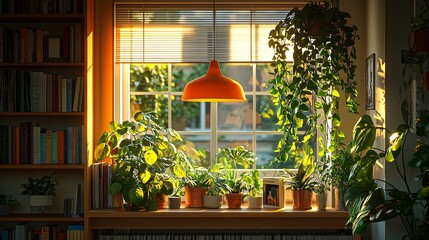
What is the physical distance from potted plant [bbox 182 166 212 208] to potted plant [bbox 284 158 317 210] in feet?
2.16

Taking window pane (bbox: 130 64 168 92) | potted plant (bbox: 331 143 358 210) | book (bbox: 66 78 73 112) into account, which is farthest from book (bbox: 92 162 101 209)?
window pane (bbox: 130 64 168 92)

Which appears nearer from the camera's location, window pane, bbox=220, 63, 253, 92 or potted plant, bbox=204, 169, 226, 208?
potted plant, bbox=204, 169, 226, 208

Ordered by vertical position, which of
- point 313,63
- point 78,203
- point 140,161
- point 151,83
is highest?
point 151,83

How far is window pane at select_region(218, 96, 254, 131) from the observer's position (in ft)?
41.7

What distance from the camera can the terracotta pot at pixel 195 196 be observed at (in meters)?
5.68

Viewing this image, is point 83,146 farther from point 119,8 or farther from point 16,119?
point 119,8

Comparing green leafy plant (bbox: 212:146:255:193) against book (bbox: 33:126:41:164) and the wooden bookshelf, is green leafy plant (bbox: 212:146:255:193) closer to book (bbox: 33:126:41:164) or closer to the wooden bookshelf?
the wooden bookshelf

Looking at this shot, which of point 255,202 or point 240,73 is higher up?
point 240,73

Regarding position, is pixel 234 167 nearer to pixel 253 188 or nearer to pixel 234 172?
pixel 234 172

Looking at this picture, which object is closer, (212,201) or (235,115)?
(212,201)

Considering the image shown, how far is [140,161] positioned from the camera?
552 cm

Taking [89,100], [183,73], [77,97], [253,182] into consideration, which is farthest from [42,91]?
[183,73]

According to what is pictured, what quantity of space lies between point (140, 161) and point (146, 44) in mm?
1042

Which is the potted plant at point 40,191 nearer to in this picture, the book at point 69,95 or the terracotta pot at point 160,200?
the book at point 69,95
